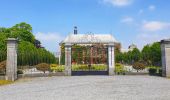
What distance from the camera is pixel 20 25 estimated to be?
60562 millimetres

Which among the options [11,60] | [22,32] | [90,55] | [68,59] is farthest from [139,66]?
[22,32]

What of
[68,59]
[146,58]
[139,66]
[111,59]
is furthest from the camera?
[146,58]

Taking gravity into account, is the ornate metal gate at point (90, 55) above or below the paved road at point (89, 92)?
above

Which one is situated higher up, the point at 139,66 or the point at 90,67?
the point at 139,66

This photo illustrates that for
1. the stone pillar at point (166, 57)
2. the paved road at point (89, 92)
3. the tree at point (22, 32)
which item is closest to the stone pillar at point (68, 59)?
the paved road at point (89, 92)

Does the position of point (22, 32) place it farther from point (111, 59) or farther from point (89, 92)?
point (89, 92)

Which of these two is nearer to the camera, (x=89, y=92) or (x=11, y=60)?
(x=89, y=92)

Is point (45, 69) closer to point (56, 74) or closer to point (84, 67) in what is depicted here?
point (56, 74)

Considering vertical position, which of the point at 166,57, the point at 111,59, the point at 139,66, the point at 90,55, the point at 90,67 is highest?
the point at 90,55

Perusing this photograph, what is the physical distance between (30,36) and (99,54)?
37062 mm

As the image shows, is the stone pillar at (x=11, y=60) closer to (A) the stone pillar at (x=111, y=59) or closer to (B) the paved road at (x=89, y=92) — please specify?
(B) the paved road at (x=89, y=92)

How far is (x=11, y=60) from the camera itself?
20547mm

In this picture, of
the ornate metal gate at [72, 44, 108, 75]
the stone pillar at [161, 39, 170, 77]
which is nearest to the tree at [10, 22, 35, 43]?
the ornate metal gate at [72, 44, 108, 75]

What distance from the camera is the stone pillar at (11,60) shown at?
20.1 metres
